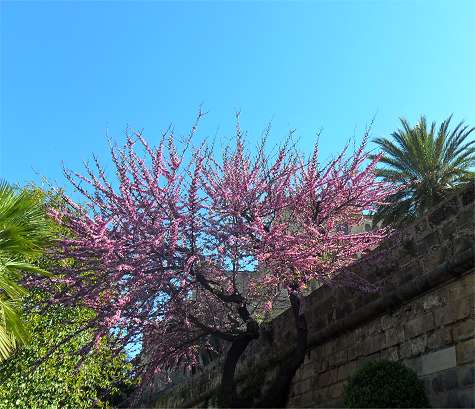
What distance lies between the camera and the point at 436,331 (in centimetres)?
702

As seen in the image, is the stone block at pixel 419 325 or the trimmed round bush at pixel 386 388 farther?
the stone block at pixel 419 325

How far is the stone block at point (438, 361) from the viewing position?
6641 millimetres

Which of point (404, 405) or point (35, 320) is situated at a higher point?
point (35, 320)

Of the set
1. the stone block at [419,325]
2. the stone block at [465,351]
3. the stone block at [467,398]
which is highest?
the stone block at [419,325]

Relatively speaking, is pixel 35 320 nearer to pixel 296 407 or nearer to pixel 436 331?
pixel 296 407

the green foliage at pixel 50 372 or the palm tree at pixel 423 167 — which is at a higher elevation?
the palm tree at pixel 423 167

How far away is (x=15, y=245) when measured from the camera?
8.62 metres

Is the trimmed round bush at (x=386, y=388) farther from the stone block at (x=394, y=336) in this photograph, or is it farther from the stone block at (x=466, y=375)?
the stone block at (x=394, y=336)

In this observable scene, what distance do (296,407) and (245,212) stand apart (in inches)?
151

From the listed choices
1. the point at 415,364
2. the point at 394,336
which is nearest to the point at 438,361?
the point at 415,364

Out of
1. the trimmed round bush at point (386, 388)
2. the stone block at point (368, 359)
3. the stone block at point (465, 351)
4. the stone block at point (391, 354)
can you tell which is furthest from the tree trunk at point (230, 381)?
the stone block at point (465, 351)

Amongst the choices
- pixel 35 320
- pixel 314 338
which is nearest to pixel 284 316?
pixel 314 338

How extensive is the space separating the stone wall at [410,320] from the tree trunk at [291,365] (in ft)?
1.70

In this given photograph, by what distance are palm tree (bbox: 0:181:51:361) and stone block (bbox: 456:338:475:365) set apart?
612cm
